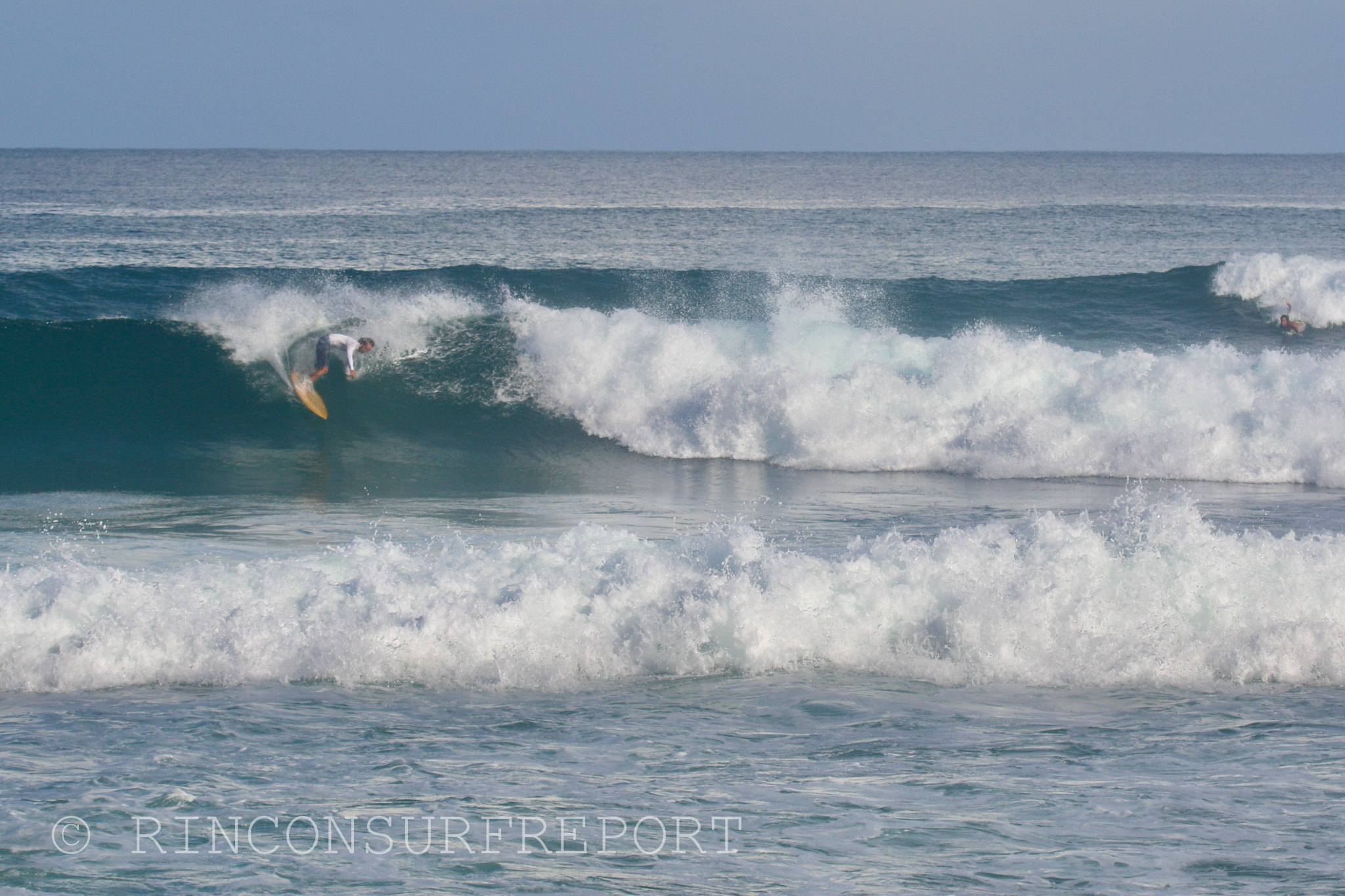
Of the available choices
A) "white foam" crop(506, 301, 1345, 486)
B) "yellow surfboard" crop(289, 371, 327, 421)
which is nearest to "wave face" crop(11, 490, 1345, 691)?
"white foam" crop(506, 301, 1345, 486)

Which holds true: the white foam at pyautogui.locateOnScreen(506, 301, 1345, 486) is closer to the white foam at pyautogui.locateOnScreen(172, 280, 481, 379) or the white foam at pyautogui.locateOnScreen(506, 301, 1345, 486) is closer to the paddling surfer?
the white foam at pyautogui.locateOnScreen(172, 280, 481, 379)

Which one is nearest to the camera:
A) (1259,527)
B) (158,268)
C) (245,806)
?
(245,806)

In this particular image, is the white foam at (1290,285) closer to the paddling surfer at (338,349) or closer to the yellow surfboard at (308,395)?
the paddling surfer at (338,349)

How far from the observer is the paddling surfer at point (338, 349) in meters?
13.8

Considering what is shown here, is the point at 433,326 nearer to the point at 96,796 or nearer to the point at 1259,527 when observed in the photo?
the point at 1259,527

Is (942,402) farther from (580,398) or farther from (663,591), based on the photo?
(663,591)

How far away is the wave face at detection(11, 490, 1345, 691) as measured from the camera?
19.3ft

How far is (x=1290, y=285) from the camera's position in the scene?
20625 millimetres

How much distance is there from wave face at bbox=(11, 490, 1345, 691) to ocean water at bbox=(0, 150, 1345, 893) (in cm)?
3

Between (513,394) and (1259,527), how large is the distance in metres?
8.59

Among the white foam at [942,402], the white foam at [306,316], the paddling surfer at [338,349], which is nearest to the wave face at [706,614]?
the white foam at [942,402]

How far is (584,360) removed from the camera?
46.6 ft

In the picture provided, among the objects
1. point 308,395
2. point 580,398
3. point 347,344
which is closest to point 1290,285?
point 580,398

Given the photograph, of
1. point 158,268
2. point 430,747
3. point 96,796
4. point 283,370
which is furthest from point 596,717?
point 158,268
